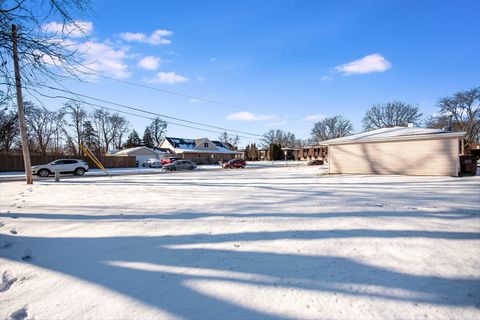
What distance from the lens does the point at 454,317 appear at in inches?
94.0

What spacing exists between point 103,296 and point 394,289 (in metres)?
3.12

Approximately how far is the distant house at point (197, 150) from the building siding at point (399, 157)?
33.1 metres

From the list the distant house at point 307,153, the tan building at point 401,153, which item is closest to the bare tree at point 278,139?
the distant house at point 307,153

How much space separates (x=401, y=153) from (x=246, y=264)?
17808 mm

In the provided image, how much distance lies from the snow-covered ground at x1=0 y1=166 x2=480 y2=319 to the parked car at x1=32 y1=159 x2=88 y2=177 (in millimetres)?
19401

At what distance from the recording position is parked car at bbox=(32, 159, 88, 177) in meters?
21.7

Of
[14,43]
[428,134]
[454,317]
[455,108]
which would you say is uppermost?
[455,108]

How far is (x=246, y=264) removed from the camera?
11.3 ft

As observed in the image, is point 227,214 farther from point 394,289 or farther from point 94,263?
point 394,289

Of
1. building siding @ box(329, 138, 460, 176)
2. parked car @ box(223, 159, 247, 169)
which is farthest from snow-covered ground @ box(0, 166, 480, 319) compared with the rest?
parked car @ box(223, 159, 247, 169)

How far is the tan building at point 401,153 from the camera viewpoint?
1578 cm

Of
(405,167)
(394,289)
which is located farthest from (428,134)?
(394,289)

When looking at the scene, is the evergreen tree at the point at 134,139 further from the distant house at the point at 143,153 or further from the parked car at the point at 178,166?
the parked car at the point at 178,166

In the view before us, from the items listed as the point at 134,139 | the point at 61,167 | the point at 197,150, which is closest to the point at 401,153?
the point at 61,167
